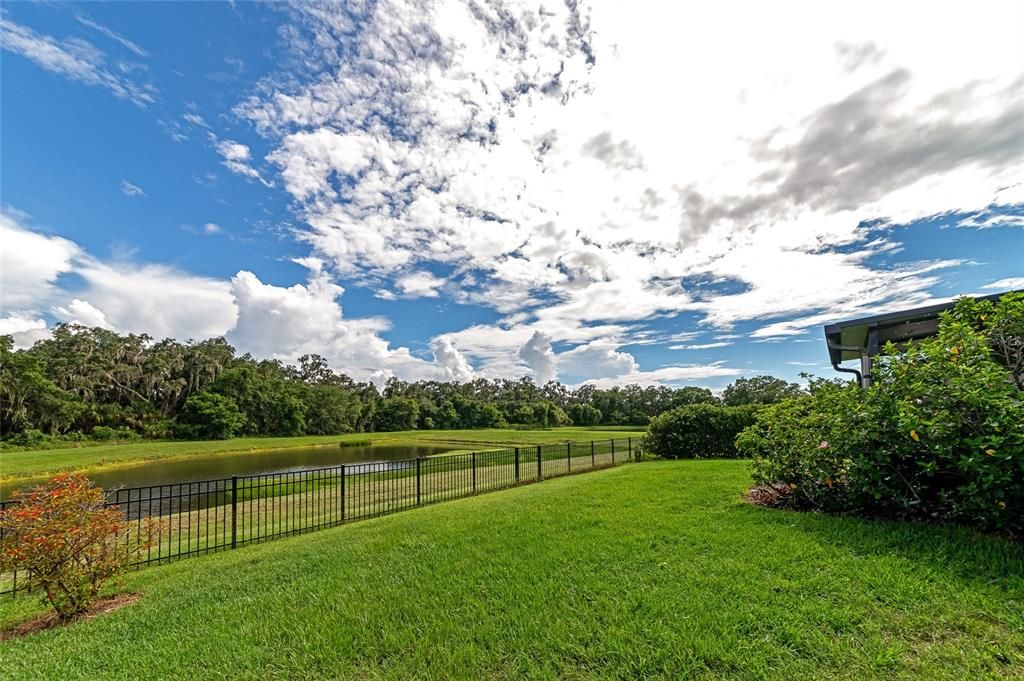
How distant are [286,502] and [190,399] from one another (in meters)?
43.5

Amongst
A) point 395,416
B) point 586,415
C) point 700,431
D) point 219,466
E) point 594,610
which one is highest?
point 594,610

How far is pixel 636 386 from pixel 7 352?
249 feet

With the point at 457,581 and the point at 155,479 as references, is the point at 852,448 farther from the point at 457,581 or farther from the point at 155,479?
the point at 155,479

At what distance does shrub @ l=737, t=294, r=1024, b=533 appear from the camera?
12.3ft

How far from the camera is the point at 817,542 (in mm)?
4137

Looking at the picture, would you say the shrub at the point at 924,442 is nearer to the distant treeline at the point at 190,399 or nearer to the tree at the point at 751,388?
the distant treeline at the point at 190,399

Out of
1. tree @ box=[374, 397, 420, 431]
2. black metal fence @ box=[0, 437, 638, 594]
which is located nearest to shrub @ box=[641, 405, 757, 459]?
black metal fence @ box=[0, 437, 638, 594]

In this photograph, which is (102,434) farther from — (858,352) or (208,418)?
(858,352)

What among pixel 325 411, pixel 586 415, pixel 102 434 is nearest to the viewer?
pixel 102 434

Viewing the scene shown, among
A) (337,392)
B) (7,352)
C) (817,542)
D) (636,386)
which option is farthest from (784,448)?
(636,386)

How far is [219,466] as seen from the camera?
23.6 meters

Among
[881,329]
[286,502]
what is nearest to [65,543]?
[286,502]

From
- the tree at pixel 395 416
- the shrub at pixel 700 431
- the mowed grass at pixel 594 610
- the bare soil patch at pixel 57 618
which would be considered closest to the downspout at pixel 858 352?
the shrub at pixel 700 431

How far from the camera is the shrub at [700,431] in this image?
15234 millimetres
